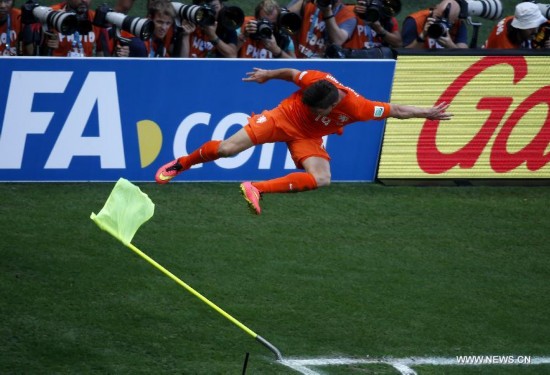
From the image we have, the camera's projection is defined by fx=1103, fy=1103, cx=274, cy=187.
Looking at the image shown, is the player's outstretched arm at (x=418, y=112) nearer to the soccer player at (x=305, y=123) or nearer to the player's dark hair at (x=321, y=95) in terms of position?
the soccer player at (x=305, y=123)

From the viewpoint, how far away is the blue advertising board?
11094 millimetres

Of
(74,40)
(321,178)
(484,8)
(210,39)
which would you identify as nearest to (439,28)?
(484,8)

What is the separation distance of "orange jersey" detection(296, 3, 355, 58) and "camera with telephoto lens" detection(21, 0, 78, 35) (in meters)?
2.76

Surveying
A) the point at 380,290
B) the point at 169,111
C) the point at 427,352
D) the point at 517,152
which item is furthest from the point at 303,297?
→ the point at 517,152

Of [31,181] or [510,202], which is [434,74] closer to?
[510,202]

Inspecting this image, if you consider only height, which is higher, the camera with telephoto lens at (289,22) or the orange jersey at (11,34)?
the camera with telephoto lens at (289,22)

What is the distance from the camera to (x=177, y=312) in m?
8.57

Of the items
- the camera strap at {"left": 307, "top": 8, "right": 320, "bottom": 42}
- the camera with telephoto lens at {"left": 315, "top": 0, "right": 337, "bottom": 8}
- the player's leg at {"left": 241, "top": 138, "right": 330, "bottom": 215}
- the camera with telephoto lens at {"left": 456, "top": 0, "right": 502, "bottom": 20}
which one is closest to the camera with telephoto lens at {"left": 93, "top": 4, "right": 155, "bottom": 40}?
the camera with telephoto lens at {"left": 315, "top": 0, "right": 337, "bottom": 8}

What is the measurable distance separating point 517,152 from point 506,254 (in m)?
2.21

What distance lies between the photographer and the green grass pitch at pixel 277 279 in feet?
26.1

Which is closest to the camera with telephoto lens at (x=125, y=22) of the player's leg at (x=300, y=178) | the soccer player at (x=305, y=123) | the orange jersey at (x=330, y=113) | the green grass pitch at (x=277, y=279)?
the green grass pitch at (x=277, y=279)

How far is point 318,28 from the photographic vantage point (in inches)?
498

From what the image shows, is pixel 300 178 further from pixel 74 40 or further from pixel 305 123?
pixel 74 40

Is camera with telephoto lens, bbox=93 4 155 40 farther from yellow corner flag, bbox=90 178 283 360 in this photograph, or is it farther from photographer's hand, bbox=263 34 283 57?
yellow corner flag, bbox=90 178 283 360
